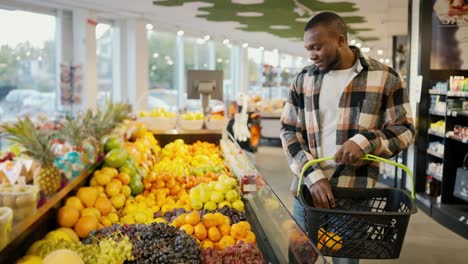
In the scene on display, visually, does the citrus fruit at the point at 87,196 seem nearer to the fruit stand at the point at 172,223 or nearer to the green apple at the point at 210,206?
the fruit stand at the point at 172,223

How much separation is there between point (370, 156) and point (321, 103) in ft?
1.50

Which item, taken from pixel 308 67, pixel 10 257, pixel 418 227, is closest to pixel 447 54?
pixel 418 227

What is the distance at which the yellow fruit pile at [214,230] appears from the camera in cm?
253

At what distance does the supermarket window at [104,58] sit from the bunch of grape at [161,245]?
1035 centimetres

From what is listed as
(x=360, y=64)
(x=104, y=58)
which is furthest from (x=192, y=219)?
(x=104, y=58)

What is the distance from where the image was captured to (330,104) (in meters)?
2.27

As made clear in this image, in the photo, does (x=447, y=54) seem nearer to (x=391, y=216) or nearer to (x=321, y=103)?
(x=321, y=103)

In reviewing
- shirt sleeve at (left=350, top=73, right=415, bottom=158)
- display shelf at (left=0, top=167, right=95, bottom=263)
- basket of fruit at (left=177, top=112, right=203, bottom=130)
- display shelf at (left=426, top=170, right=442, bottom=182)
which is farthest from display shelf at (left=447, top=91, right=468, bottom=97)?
display shelf at (left=0, top=167, right=95, bottom=263)

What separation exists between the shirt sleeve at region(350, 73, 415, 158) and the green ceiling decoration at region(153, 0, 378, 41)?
24.6 ft

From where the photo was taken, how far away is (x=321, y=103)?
2279mm

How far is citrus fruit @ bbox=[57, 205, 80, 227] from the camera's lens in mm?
2723

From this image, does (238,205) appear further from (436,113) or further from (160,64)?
(160,64)

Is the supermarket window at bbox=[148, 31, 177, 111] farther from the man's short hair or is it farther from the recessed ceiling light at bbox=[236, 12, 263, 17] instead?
the man's short hair

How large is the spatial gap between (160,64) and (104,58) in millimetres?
2710
